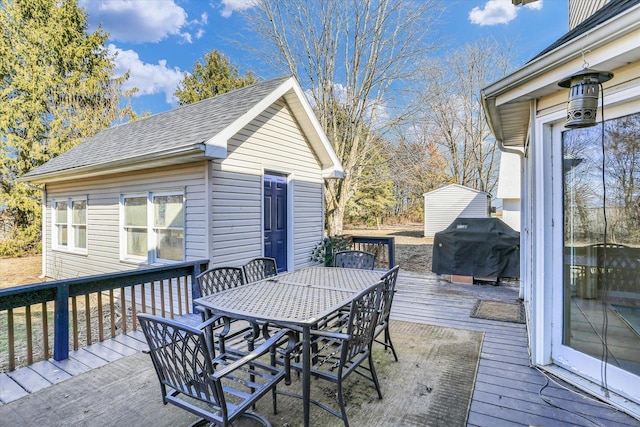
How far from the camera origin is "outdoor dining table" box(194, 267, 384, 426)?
7.20 ft

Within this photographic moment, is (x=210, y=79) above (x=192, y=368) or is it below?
above

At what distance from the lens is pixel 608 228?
2.68 meters

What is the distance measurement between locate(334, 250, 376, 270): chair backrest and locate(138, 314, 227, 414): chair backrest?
2.69 m

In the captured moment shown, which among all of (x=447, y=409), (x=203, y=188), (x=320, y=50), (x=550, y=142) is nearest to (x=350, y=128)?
(x=320, y=50)

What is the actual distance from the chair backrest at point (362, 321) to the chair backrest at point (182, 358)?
88 centimetres

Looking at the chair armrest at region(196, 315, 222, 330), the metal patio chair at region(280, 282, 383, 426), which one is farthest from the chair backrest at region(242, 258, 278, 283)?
the metal patio chair at region(280, 282, 383, 426)

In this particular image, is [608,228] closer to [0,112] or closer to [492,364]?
[492,364]

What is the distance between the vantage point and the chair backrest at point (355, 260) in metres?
4.25

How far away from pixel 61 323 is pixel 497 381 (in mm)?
4146

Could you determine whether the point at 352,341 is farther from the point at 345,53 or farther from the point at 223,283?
the point at 345,53

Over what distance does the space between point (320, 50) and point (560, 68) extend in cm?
1026

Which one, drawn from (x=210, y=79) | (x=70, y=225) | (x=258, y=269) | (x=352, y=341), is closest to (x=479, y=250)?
(x=258, y=269)

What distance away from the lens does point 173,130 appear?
6410 mm

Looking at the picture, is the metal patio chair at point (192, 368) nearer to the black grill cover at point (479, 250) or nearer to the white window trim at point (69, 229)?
the black grill cover at point (479, 250)
